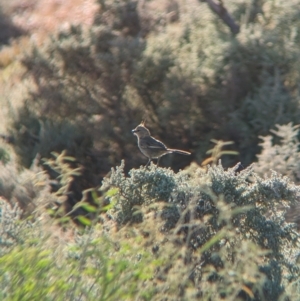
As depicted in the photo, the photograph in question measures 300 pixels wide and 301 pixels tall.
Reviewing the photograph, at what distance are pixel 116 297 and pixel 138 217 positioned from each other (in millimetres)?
1901

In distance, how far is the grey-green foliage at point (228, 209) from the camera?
5.30m

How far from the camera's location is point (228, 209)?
526cm

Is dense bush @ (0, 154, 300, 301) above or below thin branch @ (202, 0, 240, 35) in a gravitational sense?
above

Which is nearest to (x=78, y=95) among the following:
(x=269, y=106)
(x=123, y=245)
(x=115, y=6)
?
(x=115, y=6)

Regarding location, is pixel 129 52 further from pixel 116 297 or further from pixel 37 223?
pixel 116 297

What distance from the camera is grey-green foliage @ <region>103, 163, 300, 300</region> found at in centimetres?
530

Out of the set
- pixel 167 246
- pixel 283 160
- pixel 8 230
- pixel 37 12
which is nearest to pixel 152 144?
pixel 283 160

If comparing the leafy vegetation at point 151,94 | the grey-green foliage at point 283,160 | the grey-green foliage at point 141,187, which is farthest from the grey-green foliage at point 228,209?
the grey-green foliage at point 283,160

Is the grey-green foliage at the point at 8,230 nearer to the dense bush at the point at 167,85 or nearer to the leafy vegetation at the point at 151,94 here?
the leafy vegetation at the point at 151,94

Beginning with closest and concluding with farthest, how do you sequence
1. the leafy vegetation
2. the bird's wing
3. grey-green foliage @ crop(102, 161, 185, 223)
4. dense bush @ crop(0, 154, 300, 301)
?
dense bush @ crop(0, 154, 300, 301) < grey-green foliage @ crop(102, 161, 185, 223) < the bird's wing < the leafy vegetation

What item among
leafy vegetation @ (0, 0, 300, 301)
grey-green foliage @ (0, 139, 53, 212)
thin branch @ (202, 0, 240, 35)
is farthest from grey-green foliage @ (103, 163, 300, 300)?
thin branch @ (202, 0, 240, 35)

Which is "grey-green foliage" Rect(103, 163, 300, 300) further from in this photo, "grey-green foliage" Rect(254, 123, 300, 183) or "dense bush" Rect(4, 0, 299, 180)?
"dense bush" Rect(4, 0, 299, 180)

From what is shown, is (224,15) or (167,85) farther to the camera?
(224,15)

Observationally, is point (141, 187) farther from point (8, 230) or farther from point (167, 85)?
point (167, 85)
